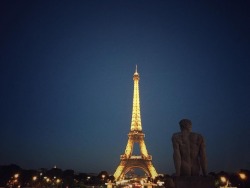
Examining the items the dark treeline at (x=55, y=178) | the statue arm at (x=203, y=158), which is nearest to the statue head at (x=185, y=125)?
the statue arm at (x=203, y=158)

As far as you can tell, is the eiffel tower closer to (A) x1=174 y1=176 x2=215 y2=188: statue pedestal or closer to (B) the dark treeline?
(B) the dark treeline

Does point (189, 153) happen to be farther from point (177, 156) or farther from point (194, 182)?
point (194, 182)

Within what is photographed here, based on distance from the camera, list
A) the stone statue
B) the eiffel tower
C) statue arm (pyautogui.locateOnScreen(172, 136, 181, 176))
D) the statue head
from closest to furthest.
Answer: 1. statue arm (pyautogui.locateOnScreen(172, 136, 181, 176))
2. the stone statue
3. the statue head
4. the eiffel tower

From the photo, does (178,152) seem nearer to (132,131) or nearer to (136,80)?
(132,131)

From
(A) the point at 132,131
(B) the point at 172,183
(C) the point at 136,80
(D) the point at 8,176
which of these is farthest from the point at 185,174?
(C) the point at 136,80

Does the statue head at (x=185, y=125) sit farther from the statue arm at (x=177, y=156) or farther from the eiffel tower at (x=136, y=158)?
the eiffel tower at (x=136, y=158)

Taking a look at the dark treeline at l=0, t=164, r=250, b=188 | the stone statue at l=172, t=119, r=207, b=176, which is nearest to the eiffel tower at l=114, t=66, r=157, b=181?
the dark treeline at l=0, t=164, r=250, b=188

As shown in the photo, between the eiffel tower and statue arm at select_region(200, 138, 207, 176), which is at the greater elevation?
the eiffel tower
